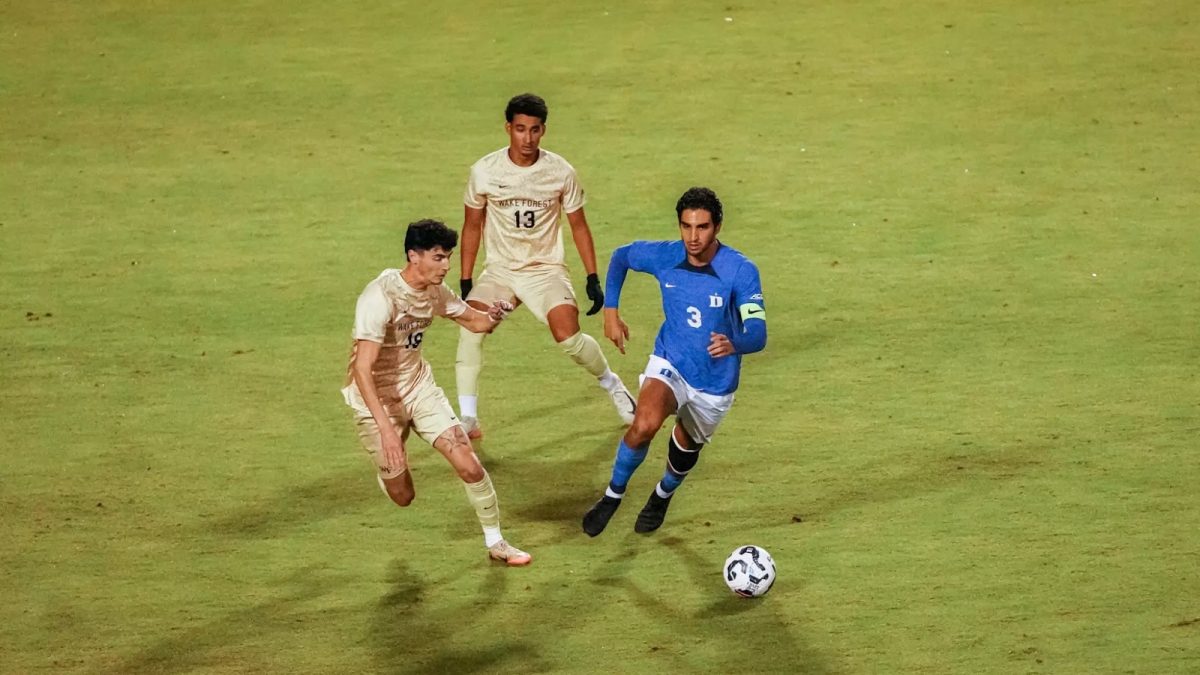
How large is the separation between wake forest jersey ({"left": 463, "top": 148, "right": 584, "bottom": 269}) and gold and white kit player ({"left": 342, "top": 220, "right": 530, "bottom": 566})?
1.33 m

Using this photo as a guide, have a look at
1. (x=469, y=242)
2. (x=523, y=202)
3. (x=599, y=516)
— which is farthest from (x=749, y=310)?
(x=469, y=242)

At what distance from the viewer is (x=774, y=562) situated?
8234 mm

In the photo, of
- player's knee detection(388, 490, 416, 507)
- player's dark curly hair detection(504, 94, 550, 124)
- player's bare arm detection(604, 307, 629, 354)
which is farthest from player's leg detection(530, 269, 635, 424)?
player's knee detection(388, 490, 416, 507)

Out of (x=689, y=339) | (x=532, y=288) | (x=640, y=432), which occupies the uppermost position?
(x=689, y=339)

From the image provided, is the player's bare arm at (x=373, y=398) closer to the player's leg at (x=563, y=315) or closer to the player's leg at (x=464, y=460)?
the player's leg at (x=464, y=460)

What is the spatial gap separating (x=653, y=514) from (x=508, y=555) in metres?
0.86

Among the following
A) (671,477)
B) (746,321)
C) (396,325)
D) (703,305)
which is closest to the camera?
(746,321)

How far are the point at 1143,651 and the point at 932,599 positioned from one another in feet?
3.33

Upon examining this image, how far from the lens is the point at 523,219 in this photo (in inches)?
380

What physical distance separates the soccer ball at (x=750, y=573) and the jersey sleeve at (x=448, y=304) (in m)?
1.96

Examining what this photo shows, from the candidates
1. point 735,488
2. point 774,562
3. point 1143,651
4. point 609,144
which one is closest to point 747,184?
point 609,144

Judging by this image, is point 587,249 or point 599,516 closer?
point 599,516

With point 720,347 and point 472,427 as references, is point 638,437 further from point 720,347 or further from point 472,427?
point 472,427

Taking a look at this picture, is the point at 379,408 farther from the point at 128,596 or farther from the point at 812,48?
the point at 812,48
